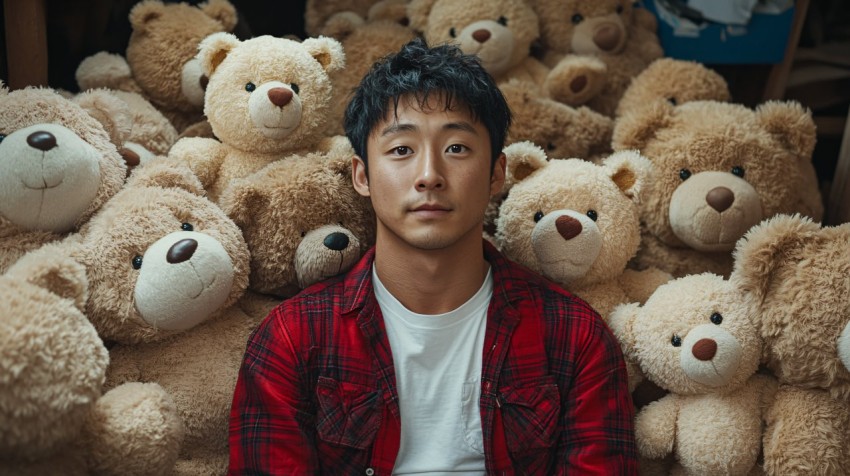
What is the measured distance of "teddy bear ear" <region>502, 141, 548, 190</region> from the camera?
1836 millimetres

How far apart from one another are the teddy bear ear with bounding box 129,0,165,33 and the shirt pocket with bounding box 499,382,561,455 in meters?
1.25

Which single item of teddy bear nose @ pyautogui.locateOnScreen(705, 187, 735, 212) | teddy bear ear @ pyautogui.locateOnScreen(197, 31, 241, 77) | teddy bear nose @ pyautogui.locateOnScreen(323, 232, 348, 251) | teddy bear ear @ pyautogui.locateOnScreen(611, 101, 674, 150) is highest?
teddy bear ear @ pyautogui.locateOnScreen(197, 31, 241, 77)

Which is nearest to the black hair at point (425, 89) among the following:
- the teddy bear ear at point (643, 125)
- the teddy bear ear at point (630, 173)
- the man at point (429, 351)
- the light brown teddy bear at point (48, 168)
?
the man at point (429, 351)

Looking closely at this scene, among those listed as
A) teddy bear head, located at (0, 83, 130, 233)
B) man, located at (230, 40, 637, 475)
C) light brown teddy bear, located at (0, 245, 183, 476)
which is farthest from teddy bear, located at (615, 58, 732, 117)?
light brown teddy bear, located at (0, 245, 183, 476)

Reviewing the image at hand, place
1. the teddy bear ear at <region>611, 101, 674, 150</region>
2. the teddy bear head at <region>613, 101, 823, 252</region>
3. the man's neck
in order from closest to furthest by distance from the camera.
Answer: the man's neck < the teddy bear head at <region>613, 101, 823, 252</region> < the teddy bear ear at <region>611, 101, 674, 150</region>

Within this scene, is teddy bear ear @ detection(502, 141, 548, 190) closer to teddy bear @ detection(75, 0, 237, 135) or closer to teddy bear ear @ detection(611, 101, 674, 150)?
teddy bear ear @ detection(611, 101, 674, 150)

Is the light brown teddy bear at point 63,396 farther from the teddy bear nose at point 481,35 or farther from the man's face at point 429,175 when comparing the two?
the teddy bear nose at point 481,35

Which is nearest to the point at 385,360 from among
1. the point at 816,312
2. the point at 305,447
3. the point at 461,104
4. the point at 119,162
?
the point at 305,447

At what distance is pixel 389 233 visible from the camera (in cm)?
159

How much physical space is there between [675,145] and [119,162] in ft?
4.04

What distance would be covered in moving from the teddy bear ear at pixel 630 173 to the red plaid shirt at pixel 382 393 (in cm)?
35

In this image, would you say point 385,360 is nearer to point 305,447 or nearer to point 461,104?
point 305,447

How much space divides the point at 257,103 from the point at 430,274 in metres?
0.53

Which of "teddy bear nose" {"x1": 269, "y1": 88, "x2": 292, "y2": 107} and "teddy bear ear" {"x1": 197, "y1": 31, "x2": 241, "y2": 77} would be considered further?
"teddy bear ear" {"x1": 197, "y1": 31, "x2": 241, "y2": 77}
